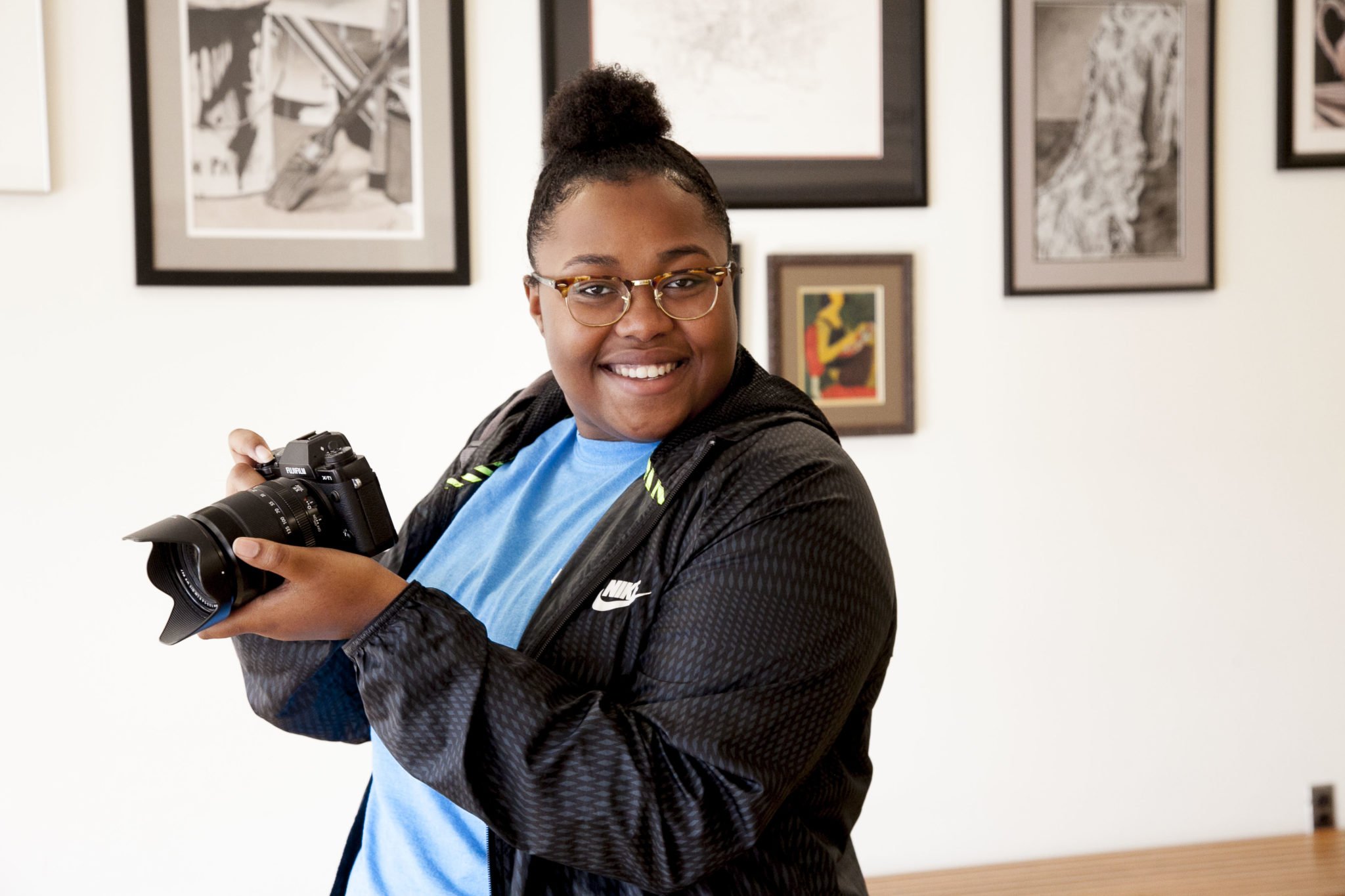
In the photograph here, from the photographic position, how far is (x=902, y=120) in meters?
2.19

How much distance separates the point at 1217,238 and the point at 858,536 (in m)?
1.75

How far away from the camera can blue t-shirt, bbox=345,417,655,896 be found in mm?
1011

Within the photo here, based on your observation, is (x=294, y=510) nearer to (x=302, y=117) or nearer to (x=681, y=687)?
(x=681, y=687)

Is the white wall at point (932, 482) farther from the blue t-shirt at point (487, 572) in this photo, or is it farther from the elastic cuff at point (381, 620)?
the elastic cuff at point (381, 620)

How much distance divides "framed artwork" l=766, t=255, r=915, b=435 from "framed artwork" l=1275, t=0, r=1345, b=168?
0.83 metres

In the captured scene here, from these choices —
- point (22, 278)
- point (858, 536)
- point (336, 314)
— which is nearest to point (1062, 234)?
point (336, 314)

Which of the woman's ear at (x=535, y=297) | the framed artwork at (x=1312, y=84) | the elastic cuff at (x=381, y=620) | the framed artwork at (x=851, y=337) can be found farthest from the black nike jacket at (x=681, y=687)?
the framed artwork at (x=1312, y=84)

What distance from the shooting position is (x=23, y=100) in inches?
75.4

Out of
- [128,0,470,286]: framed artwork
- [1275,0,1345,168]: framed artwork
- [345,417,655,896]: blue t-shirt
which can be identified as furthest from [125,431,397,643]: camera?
[1275,0,1345,168]: framed artwork

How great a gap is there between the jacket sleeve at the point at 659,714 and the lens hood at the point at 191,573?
4.5 inches

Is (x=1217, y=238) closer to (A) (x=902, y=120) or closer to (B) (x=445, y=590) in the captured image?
(A) (x=902, y=120)

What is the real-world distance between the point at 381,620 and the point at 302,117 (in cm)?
141

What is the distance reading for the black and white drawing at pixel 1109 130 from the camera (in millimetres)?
2227

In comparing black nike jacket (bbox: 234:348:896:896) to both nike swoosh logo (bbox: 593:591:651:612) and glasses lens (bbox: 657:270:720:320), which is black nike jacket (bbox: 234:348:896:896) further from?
glasses lens (bbox: 657:270:720:320)
